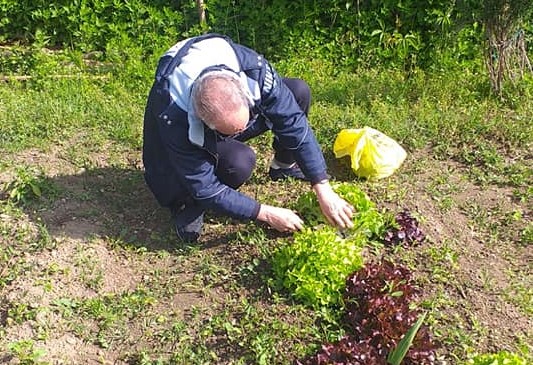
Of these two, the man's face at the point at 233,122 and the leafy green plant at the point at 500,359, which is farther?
the man's face at the point at 233,122

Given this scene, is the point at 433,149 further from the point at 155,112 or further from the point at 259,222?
the point at 155,112

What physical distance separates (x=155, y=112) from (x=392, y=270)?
5.00ft

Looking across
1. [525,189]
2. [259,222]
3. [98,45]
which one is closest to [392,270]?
[259,222]

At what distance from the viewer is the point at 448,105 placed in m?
5.67

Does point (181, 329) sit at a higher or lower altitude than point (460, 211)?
lower

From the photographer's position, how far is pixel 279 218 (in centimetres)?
394

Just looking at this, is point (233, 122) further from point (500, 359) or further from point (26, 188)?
point (26, 188)

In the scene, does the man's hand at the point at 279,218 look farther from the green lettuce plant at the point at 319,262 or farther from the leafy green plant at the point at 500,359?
the leafy green plant at the point at 500,359

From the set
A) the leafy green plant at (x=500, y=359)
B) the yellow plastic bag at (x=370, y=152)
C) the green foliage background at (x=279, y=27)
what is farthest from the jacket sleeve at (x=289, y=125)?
the green foliage background at (x=279, y=27)

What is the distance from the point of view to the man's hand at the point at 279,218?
12.9 ft

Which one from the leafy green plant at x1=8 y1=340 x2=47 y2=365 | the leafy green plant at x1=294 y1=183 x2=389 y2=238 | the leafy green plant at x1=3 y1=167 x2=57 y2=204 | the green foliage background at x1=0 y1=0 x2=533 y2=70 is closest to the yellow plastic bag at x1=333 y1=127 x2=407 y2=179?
the leafy green plant at x1=294 y1=183 x2=389 y2=238

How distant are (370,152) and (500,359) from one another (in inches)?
71.0

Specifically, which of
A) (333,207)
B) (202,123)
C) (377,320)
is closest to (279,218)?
(333,207)

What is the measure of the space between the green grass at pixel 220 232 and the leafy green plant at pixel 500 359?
8.6 inches
